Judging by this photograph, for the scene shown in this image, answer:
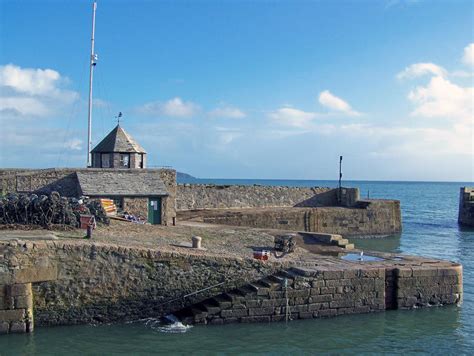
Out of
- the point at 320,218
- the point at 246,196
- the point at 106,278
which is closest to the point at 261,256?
the point at 106,278

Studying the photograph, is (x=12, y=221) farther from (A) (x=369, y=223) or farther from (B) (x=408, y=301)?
(A) (x=369, y=223)

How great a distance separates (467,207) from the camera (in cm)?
4897

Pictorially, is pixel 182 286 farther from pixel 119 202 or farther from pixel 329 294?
pixel 119 202

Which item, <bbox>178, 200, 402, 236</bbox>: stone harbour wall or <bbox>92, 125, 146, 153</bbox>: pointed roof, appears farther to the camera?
<bbox>178, 200, 402, 236</bbox>: stone harbour wall

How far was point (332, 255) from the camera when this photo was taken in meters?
19.8

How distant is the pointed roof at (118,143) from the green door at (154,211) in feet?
13.4

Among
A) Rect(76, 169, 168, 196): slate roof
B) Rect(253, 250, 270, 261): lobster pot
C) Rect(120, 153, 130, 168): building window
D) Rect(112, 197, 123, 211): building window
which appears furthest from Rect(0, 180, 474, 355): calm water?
Rect(120, 153, 130, 168): building window

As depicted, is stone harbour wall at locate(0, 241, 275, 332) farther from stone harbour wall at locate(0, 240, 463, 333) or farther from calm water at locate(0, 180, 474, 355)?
calm water at locate(0, 180, 474, 355)

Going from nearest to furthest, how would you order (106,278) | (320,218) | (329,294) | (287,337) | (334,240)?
(287,337) < (106,278) < (329,294) < (334,240) < (320,218)

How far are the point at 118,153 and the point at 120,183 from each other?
127 inches

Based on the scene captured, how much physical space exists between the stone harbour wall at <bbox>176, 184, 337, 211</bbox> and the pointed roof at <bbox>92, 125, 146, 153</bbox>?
668 centimetres

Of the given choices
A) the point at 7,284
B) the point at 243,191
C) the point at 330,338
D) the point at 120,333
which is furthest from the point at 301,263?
the point at 243,191

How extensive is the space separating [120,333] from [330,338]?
18.1 ft

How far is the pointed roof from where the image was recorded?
90.2 ft
